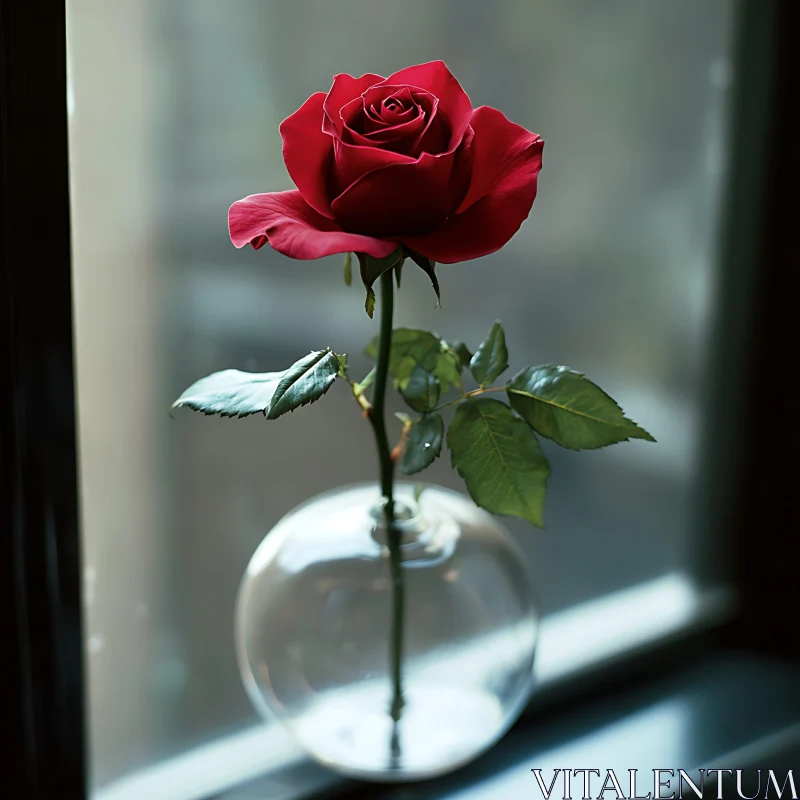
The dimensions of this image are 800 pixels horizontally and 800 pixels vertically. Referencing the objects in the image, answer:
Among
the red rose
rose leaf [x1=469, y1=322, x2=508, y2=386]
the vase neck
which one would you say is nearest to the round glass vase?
the vase neck

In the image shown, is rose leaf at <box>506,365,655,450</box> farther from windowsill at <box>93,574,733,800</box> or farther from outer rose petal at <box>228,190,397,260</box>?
windowsill at <box>93,574,733,800</box>

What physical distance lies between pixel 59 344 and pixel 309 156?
0.22 metres

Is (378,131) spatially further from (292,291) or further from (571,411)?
(292,291)

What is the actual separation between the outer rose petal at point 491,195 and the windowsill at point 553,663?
1.70 ft

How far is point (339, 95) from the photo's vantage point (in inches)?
18.9

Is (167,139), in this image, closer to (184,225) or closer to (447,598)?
(184,225)

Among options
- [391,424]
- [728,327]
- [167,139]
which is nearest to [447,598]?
[391,424]

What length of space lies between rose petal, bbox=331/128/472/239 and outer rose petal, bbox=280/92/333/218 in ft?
0.05

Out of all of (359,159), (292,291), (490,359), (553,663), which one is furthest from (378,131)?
(553,663)

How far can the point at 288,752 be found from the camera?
31.3 inches

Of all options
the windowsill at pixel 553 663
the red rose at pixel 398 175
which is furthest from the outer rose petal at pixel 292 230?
the windowsill at pixel 553 663

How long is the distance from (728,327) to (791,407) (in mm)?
108

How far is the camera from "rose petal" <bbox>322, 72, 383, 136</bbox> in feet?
1.52

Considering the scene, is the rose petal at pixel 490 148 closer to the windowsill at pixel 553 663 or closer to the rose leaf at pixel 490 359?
the rose leaf at pixel 490 359
